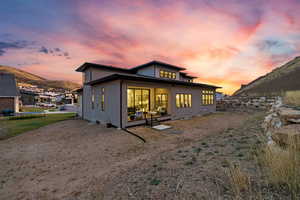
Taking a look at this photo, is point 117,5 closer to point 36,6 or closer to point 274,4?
point 36,6

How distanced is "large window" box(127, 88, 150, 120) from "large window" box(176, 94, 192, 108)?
280 centimetres

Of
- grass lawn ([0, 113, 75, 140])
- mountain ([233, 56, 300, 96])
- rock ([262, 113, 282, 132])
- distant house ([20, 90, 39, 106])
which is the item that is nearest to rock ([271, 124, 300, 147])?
rock ([262, 113, 282, 132])

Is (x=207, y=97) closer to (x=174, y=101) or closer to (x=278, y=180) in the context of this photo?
(x=174, y=101)

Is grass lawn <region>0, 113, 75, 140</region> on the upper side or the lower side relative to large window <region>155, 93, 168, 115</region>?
lower

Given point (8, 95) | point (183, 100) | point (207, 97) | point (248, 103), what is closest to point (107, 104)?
point (183, 100)

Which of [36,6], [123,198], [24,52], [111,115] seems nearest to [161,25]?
[111,115]

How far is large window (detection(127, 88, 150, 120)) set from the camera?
10.3 metres

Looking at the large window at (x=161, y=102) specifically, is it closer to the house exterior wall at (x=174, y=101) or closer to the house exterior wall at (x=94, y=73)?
the house exterior wall at (x=174, y=101)

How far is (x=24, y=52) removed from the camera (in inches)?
734

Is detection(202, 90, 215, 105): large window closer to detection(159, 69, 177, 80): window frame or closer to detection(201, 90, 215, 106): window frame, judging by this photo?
detection(201, 90, 215, 106): window frame

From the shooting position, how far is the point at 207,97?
14.6m

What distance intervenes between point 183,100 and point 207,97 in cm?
474

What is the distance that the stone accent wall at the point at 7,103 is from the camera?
16392 millimetres

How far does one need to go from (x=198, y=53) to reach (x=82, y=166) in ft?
50.8
